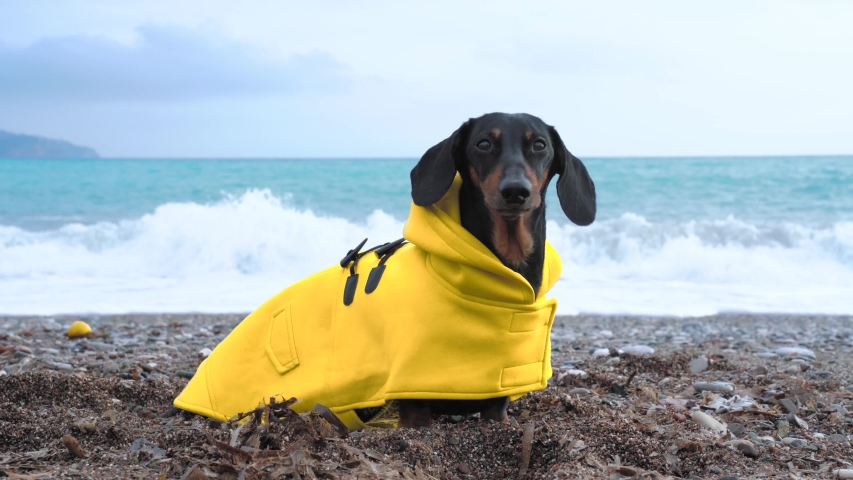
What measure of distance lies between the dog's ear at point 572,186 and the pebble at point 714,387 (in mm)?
1819

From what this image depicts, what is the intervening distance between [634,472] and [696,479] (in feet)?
0.88

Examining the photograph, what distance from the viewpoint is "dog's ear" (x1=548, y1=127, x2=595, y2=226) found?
3566mm

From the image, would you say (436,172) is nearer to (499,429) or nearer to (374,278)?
(374,278)

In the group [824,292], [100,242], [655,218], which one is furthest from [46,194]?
[824,292]

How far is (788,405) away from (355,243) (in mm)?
12726

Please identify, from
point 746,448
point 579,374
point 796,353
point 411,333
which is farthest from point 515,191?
point 796,353

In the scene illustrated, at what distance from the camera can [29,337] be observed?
7.41 meters

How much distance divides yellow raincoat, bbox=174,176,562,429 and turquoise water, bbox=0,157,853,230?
49.2 ft

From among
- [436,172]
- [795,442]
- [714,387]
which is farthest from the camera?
[714,387]

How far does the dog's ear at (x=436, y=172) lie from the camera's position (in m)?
3.34

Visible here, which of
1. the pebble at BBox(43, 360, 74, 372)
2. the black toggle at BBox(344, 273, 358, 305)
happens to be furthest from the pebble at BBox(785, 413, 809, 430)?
the pebble at BBox(43, 360, 74, 372)

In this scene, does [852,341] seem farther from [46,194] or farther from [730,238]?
[46,194]

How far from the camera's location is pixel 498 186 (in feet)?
10.5

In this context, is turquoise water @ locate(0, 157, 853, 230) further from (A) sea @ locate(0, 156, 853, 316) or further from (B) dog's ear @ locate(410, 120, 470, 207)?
(B) dog's ear @ locate(410, 120, 470, 207)
